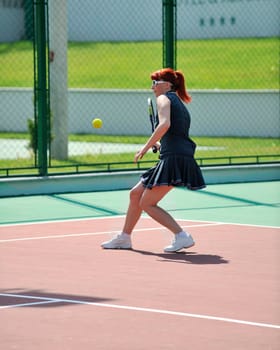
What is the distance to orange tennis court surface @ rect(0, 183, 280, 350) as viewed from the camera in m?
7.76

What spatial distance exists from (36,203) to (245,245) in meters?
4.29

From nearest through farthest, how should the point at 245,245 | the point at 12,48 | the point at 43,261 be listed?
the point at 43,261 < the point at 245,245 < the point at 12,48

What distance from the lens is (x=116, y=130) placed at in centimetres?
2808

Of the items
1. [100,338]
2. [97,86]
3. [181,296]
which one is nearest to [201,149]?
[97,86]

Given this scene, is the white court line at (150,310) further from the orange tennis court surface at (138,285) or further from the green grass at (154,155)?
the green grass at (154,155)

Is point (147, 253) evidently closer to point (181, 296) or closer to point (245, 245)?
point (245, 245)

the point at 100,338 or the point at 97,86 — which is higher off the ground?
the point at 97,86

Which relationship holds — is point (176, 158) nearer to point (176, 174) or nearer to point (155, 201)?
point (176, 174)

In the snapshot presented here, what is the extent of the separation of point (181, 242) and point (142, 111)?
53.8 ft

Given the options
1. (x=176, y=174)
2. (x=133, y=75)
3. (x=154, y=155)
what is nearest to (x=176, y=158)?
(x=176, y=174)

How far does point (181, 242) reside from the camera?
1130cm

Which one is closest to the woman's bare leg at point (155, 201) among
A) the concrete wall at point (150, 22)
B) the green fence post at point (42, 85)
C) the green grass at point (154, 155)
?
the green grass at point (154, 155)

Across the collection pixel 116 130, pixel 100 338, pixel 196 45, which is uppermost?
pixel 196 45

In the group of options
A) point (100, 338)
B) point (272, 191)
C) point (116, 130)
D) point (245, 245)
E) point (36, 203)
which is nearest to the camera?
point (100, 338)
